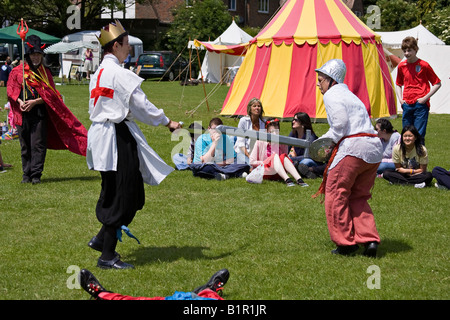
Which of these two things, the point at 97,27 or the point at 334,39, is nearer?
the point at 334,39

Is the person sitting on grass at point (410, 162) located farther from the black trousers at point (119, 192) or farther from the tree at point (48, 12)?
the tree at point (48, 12)

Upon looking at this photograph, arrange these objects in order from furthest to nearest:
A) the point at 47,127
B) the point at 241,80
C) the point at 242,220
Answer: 1. the point at 241,80
2. the point at 47,127
3. the point at 242,220

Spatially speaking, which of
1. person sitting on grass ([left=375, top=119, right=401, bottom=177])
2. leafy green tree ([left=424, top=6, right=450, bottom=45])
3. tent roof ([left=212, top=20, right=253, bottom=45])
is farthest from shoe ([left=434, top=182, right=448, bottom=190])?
tent roof ([left=212, top=20, right=253, bottom=45])

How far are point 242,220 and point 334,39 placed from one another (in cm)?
1048

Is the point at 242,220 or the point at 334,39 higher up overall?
the point at 334,39

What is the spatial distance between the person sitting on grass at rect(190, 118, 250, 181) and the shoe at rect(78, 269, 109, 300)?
5.42 meters

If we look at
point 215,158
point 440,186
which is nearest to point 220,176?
point 215,158

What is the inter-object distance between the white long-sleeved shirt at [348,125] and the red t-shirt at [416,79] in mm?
4982

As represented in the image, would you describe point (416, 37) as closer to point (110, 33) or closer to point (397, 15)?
point (397, 15)

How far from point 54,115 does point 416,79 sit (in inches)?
223

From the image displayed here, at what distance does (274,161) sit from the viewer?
9781 mm

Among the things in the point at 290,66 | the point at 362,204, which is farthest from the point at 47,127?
the point at 290,66
